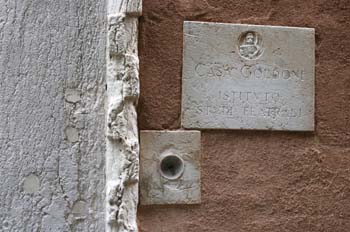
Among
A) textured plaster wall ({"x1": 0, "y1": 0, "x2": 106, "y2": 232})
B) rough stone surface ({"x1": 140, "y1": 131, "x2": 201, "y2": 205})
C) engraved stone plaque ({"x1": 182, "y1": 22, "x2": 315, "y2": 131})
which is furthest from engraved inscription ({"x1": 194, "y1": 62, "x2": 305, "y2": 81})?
textured plaster wall ({"x1": 0, "y1": 0, "x2": 106, "y2": 232})

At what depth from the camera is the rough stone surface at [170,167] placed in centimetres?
255

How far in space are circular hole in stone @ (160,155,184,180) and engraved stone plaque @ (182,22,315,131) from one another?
0.43ft

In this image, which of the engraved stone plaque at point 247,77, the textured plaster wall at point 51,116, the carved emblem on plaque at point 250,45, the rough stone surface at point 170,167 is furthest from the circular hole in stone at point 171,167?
the carved emblem on plaque at point 250,45

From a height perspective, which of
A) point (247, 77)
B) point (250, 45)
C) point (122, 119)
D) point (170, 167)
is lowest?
point (170, 167)

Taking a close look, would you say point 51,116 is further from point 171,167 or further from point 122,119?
point 171,167

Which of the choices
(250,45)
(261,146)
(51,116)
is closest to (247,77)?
(250,45)

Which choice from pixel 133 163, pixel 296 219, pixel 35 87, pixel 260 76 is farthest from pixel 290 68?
pixel 35 87

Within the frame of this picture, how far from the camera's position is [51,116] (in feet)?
7.93

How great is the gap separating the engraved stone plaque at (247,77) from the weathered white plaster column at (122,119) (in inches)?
10.6

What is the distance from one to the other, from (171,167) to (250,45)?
561mm

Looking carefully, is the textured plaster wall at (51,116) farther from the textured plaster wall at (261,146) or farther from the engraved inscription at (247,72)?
the engraved inscription at (247,72)

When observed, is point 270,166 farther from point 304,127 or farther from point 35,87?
point 35,87

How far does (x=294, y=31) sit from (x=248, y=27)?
19cm

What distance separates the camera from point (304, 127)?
269cm
